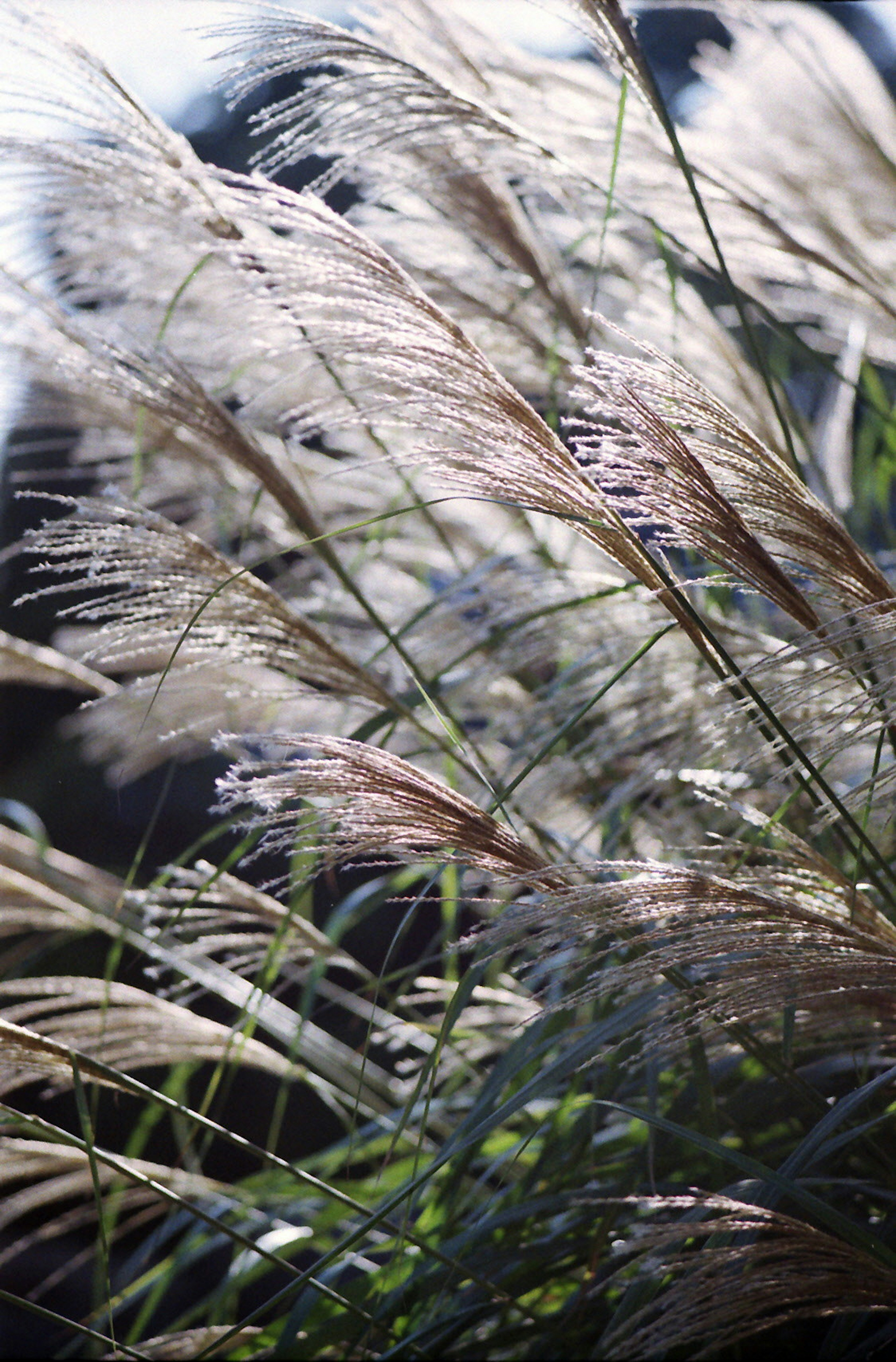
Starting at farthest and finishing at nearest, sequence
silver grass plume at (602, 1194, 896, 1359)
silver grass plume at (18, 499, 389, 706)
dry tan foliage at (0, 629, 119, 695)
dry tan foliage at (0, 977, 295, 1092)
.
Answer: dry tan foliage at (0, 629, 119, 695) → dry tan foliage at (0, 977, 295, 1092) → silver grass plume at (18, 499, 389, 706) → silver grass plume at (602, 1194, 896, 1359)

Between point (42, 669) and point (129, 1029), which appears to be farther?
point (42, 669)

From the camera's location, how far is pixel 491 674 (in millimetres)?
1186

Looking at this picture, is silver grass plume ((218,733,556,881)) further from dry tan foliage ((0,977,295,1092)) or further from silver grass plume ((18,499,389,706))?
dry tan foliage ((0,977,295,1092))

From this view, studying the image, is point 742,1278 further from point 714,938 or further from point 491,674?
point 491,674

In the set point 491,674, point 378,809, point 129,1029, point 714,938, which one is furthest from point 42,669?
point 714,938

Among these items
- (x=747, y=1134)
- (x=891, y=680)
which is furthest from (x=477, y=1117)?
(x=891, y=680)

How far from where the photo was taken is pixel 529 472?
0.71 metres

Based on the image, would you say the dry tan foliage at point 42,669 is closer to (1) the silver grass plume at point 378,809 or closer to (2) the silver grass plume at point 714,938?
(1) the silver grass plume at point 378,809

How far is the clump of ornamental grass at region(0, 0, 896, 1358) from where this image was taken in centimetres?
72

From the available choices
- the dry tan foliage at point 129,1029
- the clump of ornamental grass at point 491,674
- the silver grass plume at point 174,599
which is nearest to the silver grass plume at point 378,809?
the clump of ornamental grass at point 491,674

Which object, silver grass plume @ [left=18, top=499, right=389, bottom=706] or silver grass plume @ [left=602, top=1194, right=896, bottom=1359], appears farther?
silver grass plume @ [left=18, top=499, right=389, bottom=706]

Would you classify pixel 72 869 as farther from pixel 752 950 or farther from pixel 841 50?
pixel 841 50

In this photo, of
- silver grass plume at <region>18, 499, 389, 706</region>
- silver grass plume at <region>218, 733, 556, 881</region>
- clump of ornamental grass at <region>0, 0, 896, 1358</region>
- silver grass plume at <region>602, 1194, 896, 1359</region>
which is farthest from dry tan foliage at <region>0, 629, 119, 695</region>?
silver grass plume at <region>602, 1194, 896, 1359</region>

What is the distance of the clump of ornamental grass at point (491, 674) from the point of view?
2.37 ft
